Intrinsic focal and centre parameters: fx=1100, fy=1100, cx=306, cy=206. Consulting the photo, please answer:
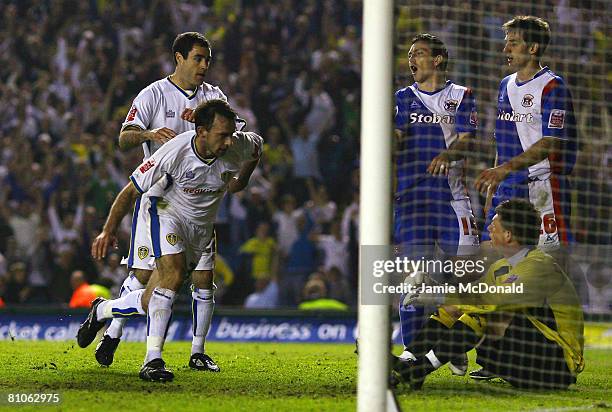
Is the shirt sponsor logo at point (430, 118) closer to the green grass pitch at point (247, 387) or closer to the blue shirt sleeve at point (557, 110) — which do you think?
the blue shirt sleeve at point (557, 110)

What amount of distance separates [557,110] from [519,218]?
1187 millimetres

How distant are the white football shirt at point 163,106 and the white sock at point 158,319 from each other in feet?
4.69

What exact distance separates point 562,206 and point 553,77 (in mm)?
984

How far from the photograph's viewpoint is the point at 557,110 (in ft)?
26.9

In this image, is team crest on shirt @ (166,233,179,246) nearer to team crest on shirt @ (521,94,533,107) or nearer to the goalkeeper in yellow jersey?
the goalkeeper in yellow jersey

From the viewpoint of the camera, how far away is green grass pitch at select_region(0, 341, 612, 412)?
650cm

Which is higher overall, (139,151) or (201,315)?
(139,151)

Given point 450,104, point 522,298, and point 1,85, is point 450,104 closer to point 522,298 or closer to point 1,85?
point 522,298

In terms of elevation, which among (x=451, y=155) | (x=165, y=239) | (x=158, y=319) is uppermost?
(x=451, y=155)

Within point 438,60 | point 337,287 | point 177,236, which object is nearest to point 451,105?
point 438,60

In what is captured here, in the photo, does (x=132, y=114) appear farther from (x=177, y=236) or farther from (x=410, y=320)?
(x=410, y=320)

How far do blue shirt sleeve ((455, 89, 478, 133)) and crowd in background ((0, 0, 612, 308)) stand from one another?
3.23m

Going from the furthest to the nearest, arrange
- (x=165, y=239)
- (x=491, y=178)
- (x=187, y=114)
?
(x=187, y=114), (x=491, y=178), (x=165, y=239)

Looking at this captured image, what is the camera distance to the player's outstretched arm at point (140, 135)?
8.02 metres
